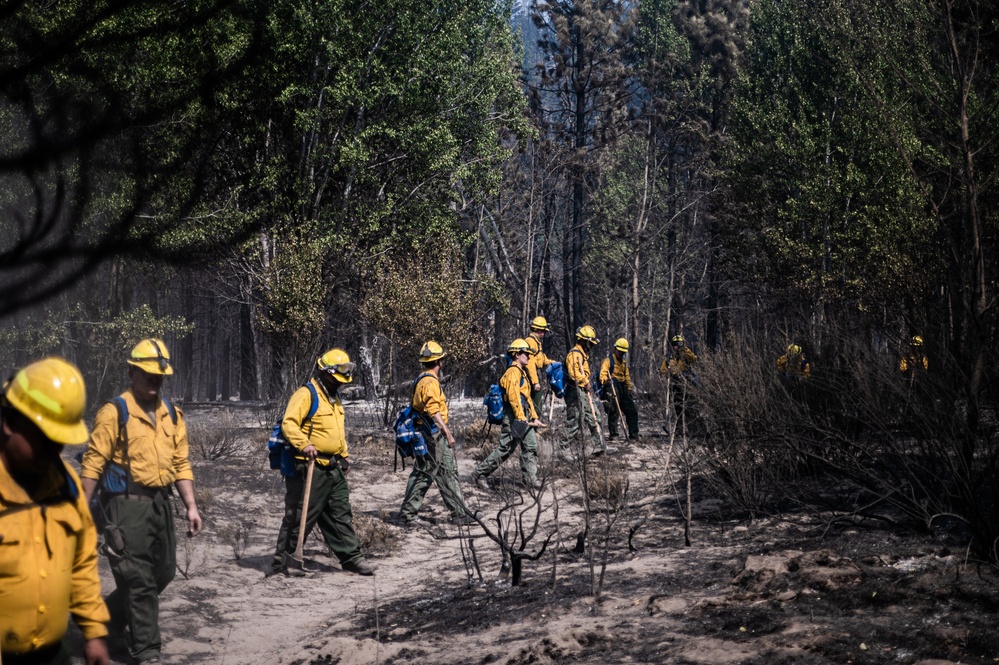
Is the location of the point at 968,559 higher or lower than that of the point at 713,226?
lower

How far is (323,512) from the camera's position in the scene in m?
8.35

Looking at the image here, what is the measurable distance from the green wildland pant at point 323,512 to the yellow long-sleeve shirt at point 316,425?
0.45ft

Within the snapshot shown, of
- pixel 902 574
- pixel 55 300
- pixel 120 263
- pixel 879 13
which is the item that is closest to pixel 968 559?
pixel 902 574

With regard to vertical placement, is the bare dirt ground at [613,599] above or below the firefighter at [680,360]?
below

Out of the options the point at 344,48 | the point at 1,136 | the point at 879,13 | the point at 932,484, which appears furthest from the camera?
the point at 344,48

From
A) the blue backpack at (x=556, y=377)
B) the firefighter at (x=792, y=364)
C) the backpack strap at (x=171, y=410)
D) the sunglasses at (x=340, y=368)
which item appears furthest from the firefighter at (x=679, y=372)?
the backpack strap at (x=171, y=410)

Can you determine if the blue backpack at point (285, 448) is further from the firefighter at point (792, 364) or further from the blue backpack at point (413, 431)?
the firefighter at point (792, 364)

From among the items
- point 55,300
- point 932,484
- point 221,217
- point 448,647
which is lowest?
point 448,647

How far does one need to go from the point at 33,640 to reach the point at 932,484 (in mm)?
6093

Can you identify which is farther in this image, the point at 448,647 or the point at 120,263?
the point at 120,263

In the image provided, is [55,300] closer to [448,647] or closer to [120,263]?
[120,263]

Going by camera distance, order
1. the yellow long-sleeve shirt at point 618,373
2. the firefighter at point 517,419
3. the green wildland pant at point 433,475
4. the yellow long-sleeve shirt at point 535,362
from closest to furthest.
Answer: the green wildland pant at point 433,475, the firefighter at point 517,419, the yellow long-sleeve shirt at point 535,362, the yellow long-sleeve shirt at point 618,373

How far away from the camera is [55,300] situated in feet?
60.5

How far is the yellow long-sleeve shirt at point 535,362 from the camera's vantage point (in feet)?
44.8
